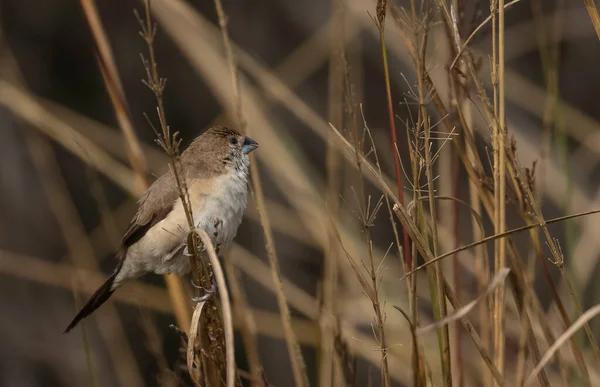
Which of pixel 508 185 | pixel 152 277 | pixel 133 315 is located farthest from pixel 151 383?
pixel 508 185

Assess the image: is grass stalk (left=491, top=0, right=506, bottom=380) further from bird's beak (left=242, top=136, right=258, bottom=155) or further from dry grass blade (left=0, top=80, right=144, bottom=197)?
dry grass blade (left=0, top=80, right=144, bottom=197)

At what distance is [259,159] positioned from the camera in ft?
18.8

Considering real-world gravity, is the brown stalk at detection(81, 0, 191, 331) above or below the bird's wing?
above

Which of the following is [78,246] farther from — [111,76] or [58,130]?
[111,76]

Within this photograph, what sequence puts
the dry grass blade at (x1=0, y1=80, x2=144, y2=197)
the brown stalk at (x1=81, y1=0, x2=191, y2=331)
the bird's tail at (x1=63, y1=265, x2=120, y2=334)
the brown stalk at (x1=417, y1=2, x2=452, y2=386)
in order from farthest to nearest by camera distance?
the dry grass blade at (x1=0, y1=80, x2=144, y2=197), the bird's tail at (x1=63, y1=265, x2=120, y2=334), the brown stalk at (x1=81, y1=0, x2=191, y2=331), the brown stalk at (x1=417, y1=2, x2=452, y2=386)

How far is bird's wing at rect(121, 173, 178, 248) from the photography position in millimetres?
3484

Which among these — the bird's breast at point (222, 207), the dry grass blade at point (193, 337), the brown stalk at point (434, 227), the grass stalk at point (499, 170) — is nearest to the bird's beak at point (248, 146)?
the bird's breast at point (222, 207)

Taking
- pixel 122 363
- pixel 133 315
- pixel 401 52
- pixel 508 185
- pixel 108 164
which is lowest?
pixel 133 315

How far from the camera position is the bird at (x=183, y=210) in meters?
3.31

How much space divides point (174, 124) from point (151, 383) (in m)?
2.88

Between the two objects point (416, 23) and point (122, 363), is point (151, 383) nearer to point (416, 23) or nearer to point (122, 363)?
point (122, 363)

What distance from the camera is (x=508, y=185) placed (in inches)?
94.7

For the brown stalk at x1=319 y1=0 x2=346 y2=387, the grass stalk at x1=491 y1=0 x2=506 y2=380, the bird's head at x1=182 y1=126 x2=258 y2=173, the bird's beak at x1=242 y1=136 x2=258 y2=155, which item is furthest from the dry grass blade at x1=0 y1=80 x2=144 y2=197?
the grass stalk at x1=491 y1=0 x2=506 y2=380

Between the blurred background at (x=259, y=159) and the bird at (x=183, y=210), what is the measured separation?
0.36 feet
